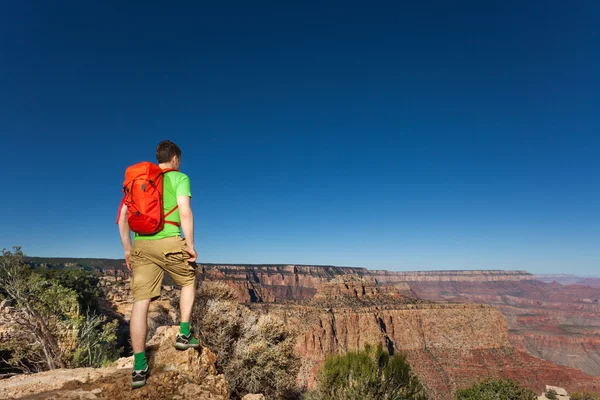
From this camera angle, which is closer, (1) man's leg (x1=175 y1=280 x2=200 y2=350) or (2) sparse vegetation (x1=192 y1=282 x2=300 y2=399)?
(1) man's leg (x1=175 y1=280 x2=200 y2=350)

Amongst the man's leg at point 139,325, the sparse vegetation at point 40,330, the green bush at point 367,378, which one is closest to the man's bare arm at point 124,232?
the man's leg at point 139,325

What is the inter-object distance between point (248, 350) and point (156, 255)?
887cm

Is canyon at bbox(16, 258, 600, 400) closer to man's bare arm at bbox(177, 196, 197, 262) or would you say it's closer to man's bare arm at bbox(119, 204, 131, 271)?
man's bare arm at bbox(119, 204, 131, 271)

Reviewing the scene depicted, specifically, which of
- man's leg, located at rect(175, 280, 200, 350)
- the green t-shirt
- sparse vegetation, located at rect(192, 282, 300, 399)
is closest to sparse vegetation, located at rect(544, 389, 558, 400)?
sparse vegetation, located at rect(192, 282, 300, 399)

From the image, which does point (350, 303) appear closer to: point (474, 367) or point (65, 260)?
point (474, 367)

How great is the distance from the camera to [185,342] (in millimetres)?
4180

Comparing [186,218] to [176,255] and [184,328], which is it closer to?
[176,255]

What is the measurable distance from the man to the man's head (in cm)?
25

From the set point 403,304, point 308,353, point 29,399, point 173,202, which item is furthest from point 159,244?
point 403,304

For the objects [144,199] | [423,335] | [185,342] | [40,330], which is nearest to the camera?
[144,199]

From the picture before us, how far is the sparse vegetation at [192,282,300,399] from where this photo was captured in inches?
423

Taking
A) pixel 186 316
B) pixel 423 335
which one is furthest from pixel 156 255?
pixel 423 335

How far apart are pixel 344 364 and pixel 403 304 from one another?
86954 millimetres

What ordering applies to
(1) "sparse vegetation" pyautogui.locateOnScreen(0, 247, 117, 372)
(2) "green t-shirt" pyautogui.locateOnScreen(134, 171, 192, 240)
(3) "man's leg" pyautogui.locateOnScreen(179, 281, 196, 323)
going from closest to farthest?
(2) "green t-shirt" pyautogui.locateOnScreen(134, 171, 192, 240) < (3) "man's leg" pyautogui.locateOnScreen(179, 281, 196, 323) < (1) "sparse vegetation" pyautogui.locateOnScreen(0, 247, 117, 372)
